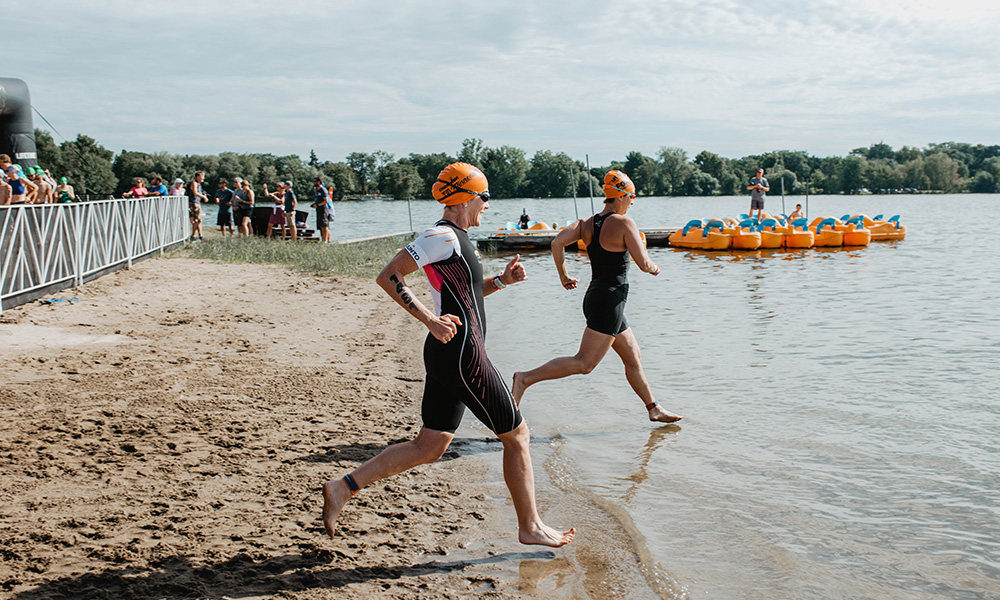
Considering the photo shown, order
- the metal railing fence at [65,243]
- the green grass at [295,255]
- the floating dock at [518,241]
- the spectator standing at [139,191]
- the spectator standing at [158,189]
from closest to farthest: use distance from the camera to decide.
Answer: the metal railing fence at [65,243] < the green grass at [295,255] < the spectator standing at [139,191] < the spectator standing at [158,189] < the floating dock at [518,241]

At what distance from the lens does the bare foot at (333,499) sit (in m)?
3.75

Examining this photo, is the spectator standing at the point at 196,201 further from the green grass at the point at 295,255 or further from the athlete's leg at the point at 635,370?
the athlete's leg at the point at 635,370

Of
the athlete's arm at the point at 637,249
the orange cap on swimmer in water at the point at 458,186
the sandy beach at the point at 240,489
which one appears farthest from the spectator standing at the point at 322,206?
the orange cap on swimmer in water at the point at 458,186

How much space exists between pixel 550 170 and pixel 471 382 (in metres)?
109

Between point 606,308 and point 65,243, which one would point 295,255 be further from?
point 606,308

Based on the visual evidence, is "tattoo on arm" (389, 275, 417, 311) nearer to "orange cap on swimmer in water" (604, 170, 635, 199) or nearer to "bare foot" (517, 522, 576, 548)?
"bare foot" (517, 522, 576, 548)

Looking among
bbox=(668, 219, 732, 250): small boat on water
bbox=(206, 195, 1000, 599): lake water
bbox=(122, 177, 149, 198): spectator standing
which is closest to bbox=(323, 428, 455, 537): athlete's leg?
bbox=(206, 195, 1000, 599): lake water

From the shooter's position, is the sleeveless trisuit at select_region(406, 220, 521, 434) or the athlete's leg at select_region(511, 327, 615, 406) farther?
the athlete's leg at select_region(511, 327, 615, 406)

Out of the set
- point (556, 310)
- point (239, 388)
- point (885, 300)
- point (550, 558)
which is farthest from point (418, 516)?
point (885, 300)

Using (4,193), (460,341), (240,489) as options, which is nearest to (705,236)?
(4,193)

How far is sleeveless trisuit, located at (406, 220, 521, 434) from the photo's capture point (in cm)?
354

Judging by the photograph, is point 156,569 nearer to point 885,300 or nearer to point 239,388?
point 239,388

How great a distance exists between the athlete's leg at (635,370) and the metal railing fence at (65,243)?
873cm

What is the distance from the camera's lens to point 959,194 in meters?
150
